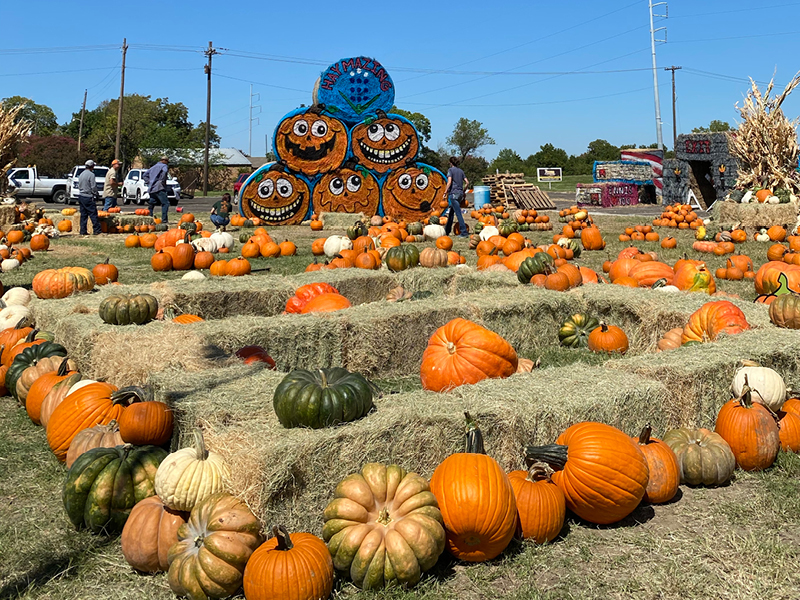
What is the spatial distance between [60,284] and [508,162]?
Answer: 233ft

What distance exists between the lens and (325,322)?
275 inches

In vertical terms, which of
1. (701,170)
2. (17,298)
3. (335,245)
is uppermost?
(701,170)

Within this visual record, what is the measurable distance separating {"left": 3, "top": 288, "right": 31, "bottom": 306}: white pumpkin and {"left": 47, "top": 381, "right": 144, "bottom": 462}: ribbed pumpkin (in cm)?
405

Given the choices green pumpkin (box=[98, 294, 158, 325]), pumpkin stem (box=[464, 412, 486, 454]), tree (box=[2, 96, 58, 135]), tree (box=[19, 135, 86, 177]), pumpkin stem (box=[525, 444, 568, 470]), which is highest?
tree (box=[2, 96, 58, 135])

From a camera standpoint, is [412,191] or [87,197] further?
[412,191]

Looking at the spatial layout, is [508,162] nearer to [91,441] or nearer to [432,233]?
[432,233]

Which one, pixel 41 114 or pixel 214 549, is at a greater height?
pixel 41 114

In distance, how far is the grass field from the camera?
3.42 meters

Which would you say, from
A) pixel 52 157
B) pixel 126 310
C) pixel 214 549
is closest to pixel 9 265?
pixel 126 310

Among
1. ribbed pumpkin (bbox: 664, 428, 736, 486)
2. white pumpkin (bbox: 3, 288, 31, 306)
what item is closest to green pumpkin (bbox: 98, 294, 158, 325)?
white pumpkin (bbox: 3, 288, 31, 306)

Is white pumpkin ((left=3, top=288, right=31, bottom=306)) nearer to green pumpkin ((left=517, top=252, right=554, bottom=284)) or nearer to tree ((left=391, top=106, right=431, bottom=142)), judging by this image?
green pumpkin ((left=517, top=252, right=554, bottom=284))

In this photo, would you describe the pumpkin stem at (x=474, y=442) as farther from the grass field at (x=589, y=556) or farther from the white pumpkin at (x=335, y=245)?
the white pumpkin at (x=335, y=245)

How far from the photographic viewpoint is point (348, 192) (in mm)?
22438

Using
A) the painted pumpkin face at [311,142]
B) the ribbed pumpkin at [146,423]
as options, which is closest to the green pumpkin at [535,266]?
the ribbed pumpkin at [146,423]
